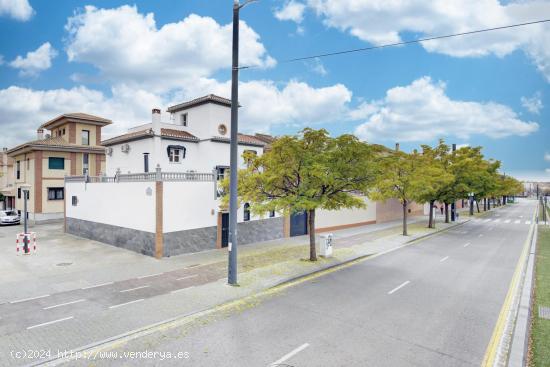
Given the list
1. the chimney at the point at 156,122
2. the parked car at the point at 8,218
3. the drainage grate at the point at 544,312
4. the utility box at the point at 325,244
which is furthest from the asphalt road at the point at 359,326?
the parked car at the point at 8,218

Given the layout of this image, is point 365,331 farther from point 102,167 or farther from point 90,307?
point 102,167

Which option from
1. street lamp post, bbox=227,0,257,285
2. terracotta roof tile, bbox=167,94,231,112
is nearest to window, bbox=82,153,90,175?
terracotta roof tile, bbox=167,94,231,112

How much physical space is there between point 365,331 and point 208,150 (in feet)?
71.2

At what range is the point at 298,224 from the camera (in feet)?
91.4

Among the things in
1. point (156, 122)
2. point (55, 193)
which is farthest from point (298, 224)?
→ point (55, 193)

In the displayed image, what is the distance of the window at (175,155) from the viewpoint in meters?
27.2

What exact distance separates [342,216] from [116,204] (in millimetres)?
20582

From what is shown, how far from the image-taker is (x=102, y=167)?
136ft

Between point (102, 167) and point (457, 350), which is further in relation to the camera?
point (102, 167)

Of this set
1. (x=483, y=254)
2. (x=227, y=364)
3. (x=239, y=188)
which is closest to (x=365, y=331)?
(x=227, y=364)

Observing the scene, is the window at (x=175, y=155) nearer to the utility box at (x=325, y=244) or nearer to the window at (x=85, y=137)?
the utility box at (x=325, y=244)

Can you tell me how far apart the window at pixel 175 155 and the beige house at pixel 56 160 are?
12.8 metres

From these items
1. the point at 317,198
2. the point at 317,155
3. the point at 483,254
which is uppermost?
the point at 317,155

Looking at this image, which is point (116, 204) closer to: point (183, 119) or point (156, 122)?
point (156, 122)
